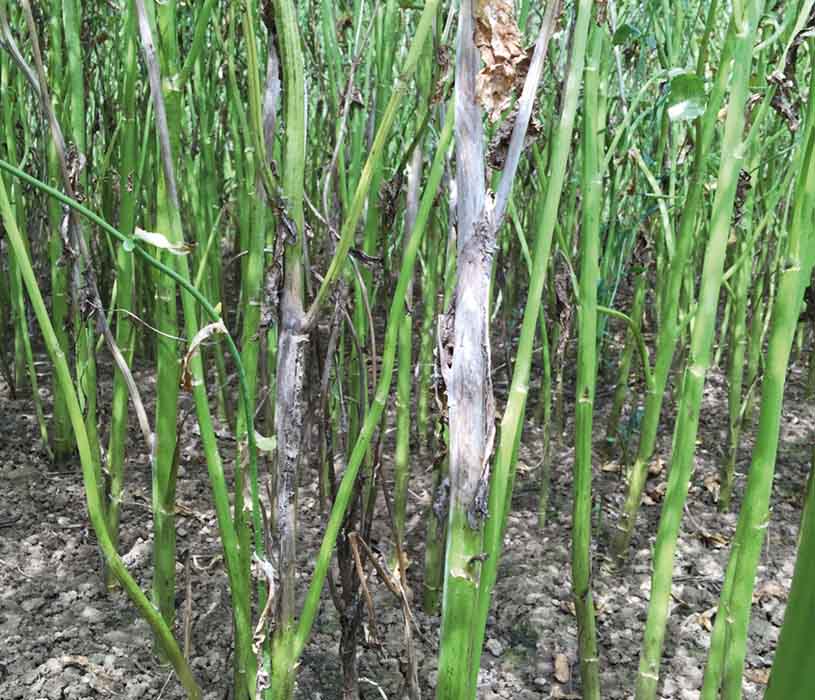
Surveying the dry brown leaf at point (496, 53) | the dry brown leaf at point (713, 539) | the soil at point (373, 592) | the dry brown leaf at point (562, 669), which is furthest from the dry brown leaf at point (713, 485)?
the dry brown leaf at point (496, 53)

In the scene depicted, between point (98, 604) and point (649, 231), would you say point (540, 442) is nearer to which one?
point (649, 231)

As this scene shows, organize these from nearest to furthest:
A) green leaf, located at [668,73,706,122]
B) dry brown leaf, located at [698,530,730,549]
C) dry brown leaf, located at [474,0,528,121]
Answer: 1. dry brown leaf, located at [474,0,528,121]
2. green leaf, located at [668,73,706,122]
3. dry brown leaf, located at [698,530,730,549]

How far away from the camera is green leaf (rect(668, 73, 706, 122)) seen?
0.80 meters

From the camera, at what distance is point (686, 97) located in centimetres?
82

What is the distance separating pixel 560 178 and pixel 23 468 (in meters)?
1.23

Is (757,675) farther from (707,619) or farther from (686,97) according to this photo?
(686,97)

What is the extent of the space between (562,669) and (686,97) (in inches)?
29.0

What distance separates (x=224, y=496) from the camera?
0.75 m

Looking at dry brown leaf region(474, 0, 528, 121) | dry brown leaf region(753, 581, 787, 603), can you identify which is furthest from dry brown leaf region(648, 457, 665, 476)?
dry brown leaf region(474, 0, 528, 121)

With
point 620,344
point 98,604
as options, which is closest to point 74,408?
point 98,604

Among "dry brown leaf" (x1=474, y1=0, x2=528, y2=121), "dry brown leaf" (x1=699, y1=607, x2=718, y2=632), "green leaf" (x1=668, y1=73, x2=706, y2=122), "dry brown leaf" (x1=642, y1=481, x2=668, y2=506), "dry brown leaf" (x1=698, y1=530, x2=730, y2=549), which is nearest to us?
"dry brown leaf" (x1=474, y1=0, x2=528, y2=121)

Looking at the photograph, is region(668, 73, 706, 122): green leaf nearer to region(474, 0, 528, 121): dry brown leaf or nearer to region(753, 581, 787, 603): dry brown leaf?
region(474, 0, 528, 121): dry brown leaf

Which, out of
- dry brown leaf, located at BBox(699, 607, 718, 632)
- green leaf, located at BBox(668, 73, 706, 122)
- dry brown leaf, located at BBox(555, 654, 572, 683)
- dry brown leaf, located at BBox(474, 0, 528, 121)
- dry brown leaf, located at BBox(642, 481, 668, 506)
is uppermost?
dry brown leaf, located at BBox(474, 0, 528, 121)

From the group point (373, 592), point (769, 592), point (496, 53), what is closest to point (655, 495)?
point (769, 592)
